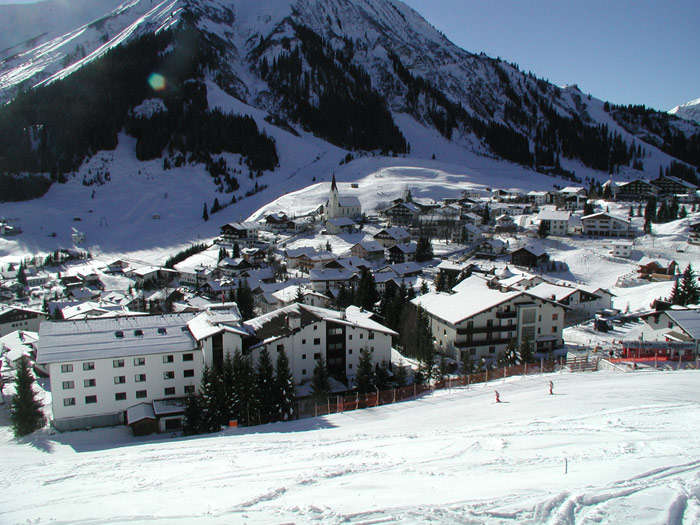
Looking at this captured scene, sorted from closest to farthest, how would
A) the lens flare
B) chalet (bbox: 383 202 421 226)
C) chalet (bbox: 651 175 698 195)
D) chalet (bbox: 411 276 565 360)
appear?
chalet (bbox: 411 276 565 360) → chalet (bbox: 383 202 421 226) → chalet (bbox: 651 175 698 195) → the lens flare

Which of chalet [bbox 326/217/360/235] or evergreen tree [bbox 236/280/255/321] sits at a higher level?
chalet [bbox 326/217/360/235]

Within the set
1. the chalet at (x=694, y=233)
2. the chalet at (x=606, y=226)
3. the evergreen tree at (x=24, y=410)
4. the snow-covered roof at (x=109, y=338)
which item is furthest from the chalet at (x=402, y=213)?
the evergreen tree at (x=24, y=410)

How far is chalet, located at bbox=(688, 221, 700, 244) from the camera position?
6161cm

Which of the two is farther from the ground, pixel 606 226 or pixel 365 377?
pixel 606 226

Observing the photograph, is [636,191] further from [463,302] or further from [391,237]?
[463,302]

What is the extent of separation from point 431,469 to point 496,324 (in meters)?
23.0

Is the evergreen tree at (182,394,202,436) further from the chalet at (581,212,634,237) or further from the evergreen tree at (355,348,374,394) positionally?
the chalet at (581,212,634,237)

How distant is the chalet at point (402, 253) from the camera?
215 feet

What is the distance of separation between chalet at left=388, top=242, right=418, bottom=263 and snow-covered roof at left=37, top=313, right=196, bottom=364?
131 feet

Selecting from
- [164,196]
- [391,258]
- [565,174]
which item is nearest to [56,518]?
[391,258]

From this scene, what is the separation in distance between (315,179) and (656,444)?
11449 centimetres

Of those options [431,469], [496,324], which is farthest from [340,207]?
[431,469]

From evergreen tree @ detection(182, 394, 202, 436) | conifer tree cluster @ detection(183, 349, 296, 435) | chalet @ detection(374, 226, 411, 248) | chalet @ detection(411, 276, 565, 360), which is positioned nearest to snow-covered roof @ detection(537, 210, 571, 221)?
chalet @ detection(374, 226, 411, 248)

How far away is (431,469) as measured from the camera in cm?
1148
